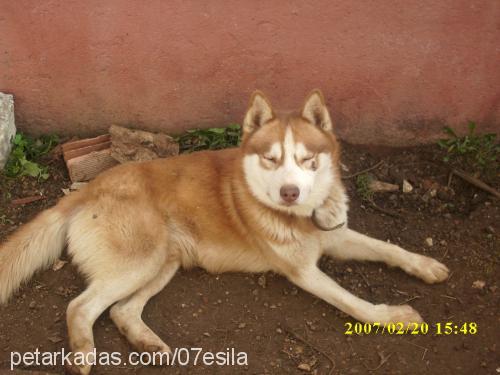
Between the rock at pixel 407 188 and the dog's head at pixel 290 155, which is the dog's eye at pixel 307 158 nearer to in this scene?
the dog's head at pixel 290 155

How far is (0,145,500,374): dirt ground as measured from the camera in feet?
10.5

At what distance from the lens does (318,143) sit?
3258 mm

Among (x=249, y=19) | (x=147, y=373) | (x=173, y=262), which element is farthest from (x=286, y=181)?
(x=249, y=19)

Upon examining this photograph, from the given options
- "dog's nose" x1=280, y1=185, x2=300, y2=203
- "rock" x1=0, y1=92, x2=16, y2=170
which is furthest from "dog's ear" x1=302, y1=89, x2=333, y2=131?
"rock" x1=0, y1=92, x2=16, y2=170

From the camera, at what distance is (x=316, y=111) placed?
3316mm

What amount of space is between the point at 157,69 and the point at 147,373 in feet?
7.65

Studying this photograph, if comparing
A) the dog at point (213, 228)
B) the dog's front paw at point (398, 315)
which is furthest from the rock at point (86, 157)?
the dog's front paw at point (398, 315)

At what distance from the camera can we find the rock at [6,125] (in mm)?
4266

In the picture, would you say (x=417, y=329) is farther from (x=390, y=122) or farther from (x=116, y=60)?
(x=116, y=60)

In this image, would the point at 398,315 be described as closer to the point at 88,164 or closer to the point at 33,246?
the point at 33,246

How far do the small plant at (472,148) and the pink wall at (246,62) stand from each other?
0.11 metres

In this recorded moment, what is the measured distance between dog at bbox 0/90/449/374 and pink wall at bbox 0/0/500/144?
885 mm
